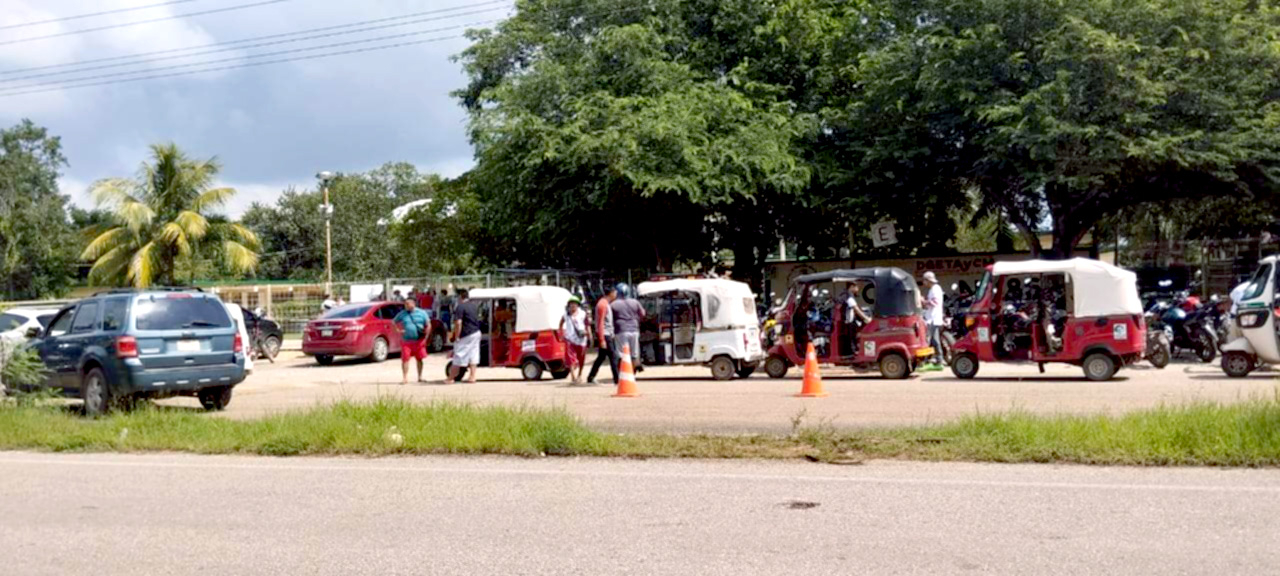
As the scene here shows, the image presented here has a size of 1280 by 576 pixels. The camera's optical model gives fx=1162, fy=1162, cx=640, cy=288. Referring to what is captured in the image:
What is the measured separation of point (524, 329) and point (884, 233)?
13583 mm

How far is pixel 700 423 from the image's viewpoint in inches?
525

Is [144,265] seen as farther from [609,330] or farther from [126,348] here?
[126,348]

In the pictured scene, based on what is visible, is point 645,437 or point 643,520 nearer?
point 643,520

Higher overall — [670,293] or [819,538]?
[670,293]

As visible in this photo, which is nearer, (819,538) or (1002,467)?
(819,538)

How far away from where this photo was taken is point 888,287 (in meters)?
18.6

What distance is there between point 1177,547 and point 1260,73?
68.0 feet

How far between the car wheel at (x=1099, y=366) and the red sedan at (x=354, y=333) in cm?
1683

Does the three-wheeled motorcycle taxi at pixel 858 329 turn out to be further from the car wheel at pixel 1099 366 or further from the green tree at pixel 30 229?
the green tree at pixel 30 229

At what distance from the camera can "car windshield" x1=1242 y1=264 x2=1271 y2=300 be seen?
17.0 meters

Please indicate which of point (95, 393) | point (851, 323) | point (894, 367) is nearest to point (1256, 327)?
point (894, 367)

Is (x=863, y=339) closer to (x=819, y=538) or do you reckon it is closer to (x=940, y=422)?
(x=940, y=422)

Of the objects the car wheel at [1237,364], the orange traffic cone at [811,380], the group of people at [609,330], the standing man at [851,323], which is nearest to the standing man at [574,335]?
the group of people at [609,330]

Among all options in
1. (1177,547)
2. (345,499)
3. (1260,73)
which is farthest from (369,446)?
(1260,73)
